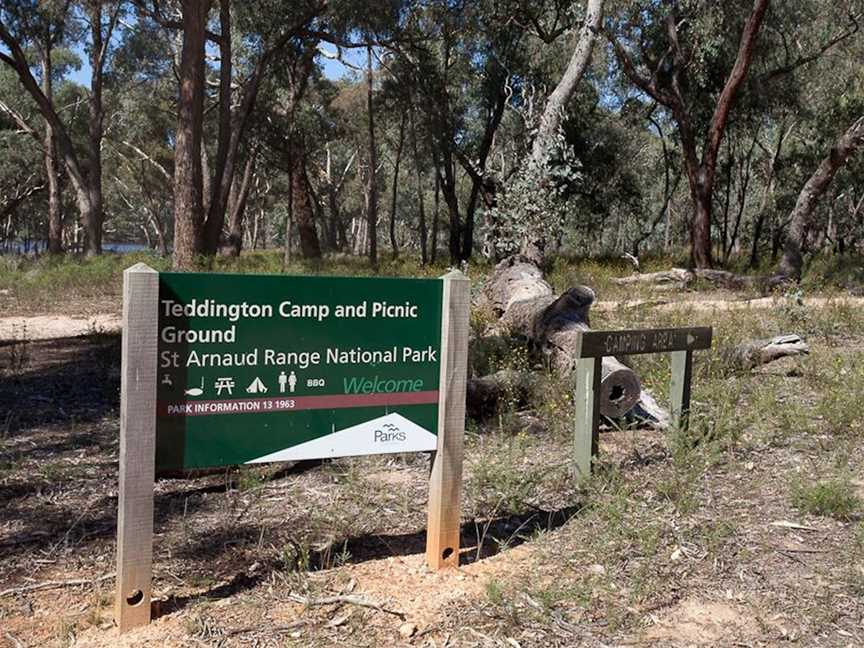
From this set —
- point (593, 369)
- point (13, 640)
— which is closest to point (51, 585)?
point (13, 640)

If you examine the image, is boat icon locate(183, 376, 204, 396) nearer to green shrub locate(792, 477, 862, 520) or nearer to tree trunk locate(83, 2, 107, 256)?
green shrub locate(792, 477, 862, 520)

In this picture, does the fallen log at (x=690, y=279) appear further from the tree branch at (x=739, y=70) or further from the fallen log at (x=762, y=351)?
the fallen log at (x=762, y=351)

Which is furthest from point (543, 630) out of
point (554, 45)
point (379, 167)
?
point (379, 167)

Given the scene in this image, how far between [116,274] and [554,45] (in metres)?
13.1

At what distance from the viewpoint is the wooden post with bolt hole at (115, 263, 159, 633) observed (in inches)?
121

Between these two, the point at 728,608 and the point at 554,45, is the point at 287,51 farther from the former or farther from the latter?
the point at 728,608

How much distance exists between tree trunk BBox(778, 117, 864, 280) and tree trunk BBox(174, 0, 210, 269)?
11.5 meters

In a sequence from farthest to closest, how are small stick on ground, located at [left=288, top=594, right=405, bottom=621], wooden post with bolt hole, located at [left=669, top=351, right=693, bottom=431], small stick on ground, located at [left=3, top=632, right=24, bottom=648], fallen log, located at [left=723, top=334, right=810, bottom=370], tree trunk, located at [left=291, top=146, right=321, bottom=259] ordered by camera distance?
tree trunk, located at [left=291, top=146, right=321, bottom=259], fallen log, located at [left=723, top=334, right=810, bottom=370], wooden post with bolt hole, located at [left=669, top=351, right=693, bottom=431], small stick on ground, located at [left=288, top=594, right=405, bottom=621], small stick on ground, located at [left=3, top=632, right=24, bottom=648]

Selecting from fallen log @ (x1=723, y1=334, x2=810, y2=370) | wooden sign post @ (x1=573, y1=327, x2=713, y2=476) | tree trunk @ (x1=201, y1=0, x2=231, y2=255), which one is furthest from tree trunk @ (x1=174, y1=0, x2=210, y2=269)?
wooden sign post @ (x1=573, y1=327, x2=713, y2=476)

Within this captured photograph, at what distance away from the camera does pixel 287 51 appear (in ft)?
80.6

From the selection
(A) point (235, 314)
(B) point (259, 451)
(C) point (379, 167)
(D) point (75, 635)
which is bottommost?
(D) point (75, 635)

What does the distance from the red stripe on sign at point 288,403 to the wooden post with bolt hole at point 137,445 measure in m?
0.11

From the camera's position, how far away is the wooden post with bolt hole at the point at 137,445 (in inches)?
121

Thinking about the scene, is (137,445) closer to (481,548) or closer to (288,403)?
(288,403)
